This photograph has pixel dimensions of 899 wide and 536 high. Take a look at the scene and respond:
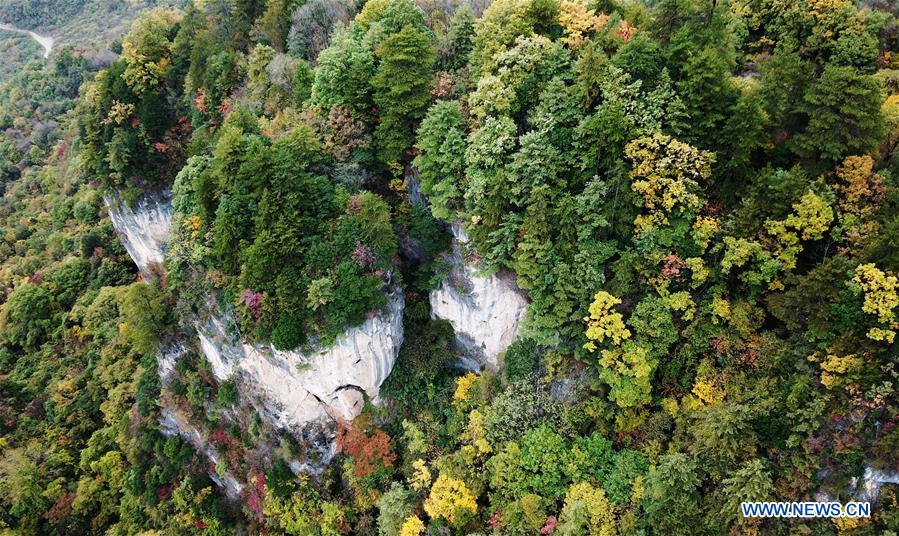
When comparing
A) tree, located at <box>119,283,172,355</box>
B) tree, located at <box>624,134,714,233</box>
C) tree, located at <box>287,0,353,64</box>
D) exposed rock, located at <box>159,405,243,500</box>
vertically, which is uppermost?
tree, located at <box>287,0,353,64</box>

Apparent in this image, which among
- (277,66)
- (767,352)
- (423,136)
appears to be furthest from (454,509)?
(277,66)

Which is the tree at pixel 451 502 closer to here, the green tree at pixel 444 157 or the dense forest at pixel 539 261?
the dense forest at pixel 539 261

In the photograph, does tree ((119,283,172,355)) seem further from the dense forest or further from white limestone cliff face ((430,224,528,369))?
white limestone cliff face ((430,224,528,369))

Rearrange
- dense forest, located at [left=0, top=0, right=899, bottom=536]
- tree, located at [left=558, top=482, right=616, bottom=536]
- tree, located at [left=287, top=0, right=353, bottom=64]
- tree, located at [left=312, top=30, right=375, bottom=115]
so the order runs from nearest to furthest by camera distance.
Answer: dense forest, located at [left=0, top=0, right=899, bottom=536], tree, located at [left=558, top=482, right=616, bottom=536], tree, located at [left=312, top=30, right=375, bottom=115], tree, located at [left=287, top=0, right=353, bottom=64]

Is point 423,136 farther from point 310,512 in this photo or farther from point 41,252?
point 41,252

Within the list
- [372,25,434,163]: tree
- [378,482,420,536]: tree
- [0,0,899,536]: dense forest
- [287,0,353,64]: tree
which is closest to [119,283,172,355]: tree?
[0,0,899,536]: dense forest

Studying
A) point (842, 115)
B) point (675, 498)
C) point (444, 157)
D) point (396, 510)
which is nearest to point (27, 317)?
point (396, 510)
